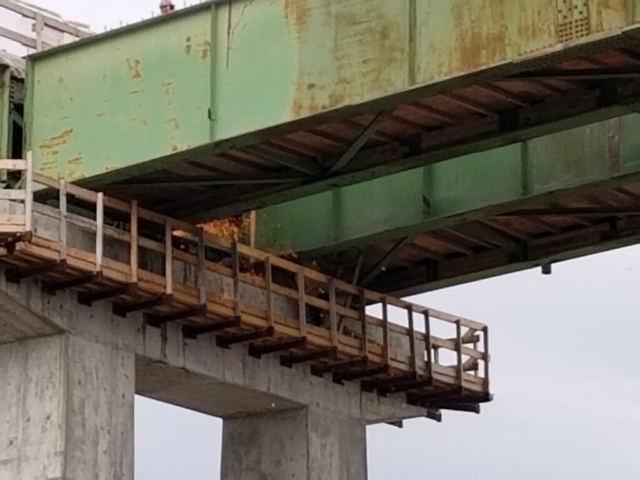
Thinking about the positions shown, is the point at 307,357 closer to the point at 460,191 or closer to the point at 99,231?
the point at 460,191

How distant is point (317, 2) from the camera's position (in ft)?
102

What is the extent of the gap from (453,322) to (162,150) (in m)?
10.8

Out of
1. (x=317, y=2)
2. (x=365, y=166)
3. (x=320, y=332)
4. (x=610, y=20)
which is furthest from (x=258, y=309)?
(x=610, y=20)

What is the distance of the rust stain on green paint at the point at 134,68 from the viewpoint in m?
33.7

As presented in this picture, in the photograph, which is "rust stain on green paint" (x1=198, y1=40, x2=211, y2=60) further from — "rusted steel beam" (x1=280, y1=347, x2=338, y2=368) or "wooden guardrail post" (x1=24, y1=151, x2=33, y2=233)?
"rusted steel beam" (x1=280, y1=347, x2=338, y2=368)

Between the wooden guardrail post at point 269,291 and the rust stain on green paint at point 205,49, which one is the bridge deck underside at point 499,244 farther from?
the rust stain on green paint at point 205,49

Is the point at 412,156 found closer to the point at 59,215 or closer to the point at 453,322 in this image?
the point at 59,215

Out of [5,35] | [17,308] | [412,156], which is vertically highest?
[5,35]

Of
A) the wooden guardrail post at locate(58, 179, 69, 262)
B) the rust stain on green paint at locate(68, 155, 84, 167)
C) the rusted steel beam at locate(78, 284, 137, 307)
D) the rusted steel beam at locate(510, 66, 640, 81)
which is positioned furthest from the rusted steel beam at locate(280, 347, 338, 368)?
the rusted steel beam at locate(510, 66, 640, 81)

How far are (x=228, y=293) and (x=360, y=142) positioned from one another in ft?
16.4

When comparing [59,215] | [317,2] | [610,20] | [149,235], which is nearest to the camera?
[610,20]

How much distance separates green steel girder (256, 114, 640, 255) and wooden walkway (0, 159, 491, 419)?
0.97m

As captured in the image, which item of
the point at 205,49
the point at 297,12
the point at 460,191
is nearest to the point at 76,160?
the point at 205,49

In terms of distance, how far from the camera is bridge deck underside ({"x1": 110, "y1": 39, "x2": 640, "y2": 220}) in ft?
98.6
